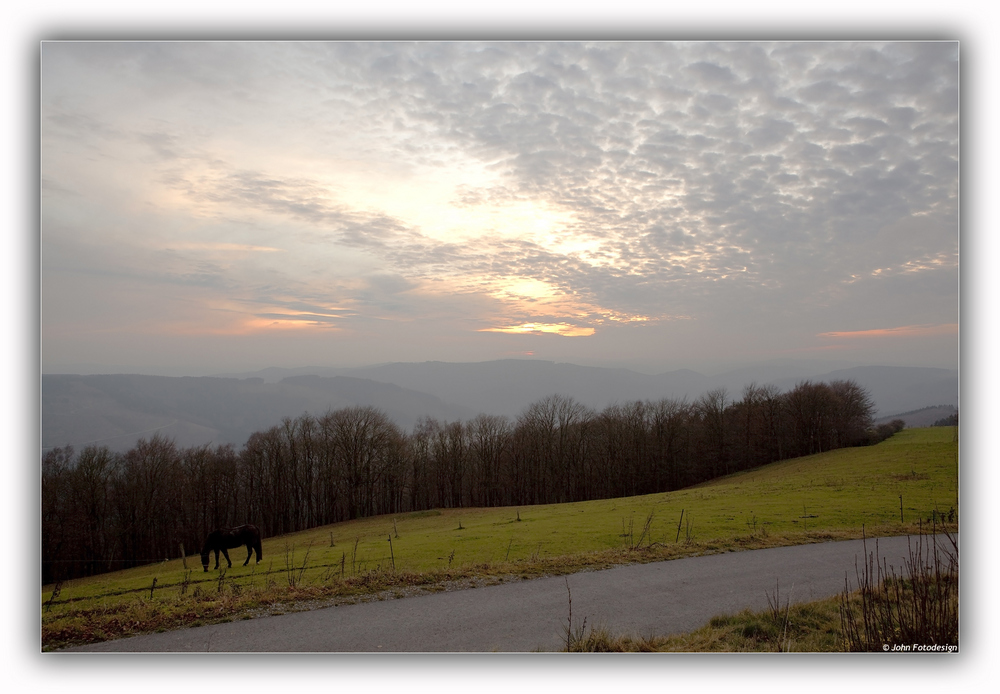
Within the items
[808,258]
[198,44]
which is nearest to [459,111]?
[198,44]

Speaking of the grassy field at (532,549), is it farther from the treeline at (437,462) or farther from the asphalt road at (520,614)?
the treeline at (437,462)

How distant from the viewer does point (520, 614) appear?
314 inches

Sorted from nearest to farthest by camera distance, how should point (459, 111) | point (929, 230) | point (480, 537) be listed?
1. point (929, 230)
2. point (459, 111)
3. point (480, 537)

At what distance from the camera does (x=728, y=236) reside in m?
Result: 12.5

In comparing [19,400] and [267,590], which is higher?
[19,400]

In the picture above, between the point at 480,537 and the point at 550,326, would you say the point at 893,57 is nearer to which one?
the point at 550,326

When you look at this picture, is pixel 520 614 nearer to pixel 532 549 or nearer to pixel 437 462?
pixel 532 549

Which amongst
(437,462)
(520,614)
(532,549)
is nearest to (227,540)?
(532,549)

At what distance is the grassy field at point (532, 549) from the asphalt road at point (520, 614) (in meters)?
0.50

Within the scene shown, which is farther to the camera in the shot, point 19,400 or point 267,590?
point 267,590

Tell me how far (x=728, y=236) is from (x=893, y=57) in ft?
14.9

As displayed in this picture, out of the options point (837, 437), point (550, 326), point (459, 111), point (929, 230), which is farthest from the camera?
point (837, 437)

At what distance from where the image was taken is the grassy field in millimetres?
7875

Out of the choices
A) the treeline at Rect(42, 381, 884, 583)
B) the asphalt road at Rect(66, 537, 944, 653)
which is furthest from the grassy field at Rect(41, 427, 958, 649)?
the treeline at Rect(42, 381, 884, 583)
